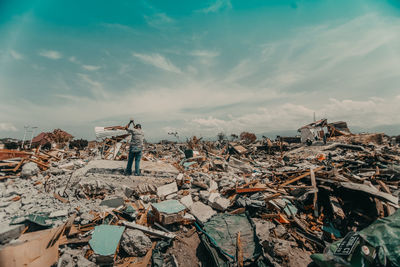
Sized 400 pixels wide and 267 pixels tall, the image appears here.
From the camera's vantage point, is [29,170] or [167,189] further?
[29,170]

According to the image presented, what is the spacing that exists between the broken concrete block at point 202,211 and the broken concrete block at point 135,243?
1.24 meters

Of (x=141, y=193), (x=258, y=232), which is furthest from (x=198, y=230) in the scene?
(x=141, y=193)

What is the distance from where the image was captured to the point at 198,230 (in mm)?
3617

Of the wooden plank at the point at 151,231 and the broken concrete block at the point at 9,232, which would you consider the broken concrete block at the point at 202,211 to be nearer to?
the wooden plank at the point at 151,231

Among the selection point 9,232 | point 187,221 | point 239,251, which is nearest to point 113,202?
point 9,232

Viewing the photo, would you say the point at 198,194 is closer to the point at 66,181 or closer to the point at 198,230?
the point at 198,230

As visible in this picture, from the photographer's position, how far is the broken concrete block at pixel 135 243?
2.97 m

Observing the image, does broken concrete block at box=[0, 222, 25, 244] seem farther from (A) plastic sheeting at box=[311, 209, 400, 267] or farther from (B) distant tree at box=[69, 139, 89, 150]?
(B) distant tree at box=[69, 139, 89, 150]

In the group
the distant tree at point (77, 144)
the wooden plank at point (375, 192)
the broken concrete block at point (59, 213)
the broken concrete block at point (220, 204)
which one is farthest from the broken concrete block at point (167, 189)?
the distant tree at point (77, 144)

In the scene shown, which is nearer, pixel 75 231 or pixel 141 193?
pixel 75 231

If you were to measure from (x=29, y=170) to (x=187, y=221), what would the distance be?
19.8 feet

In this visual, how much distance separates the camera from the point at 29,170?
5887mm

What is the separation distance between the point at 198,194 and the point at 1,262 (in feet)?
12.7

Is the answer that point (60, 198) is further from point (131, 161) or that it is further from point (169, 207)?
point (169, 207)
